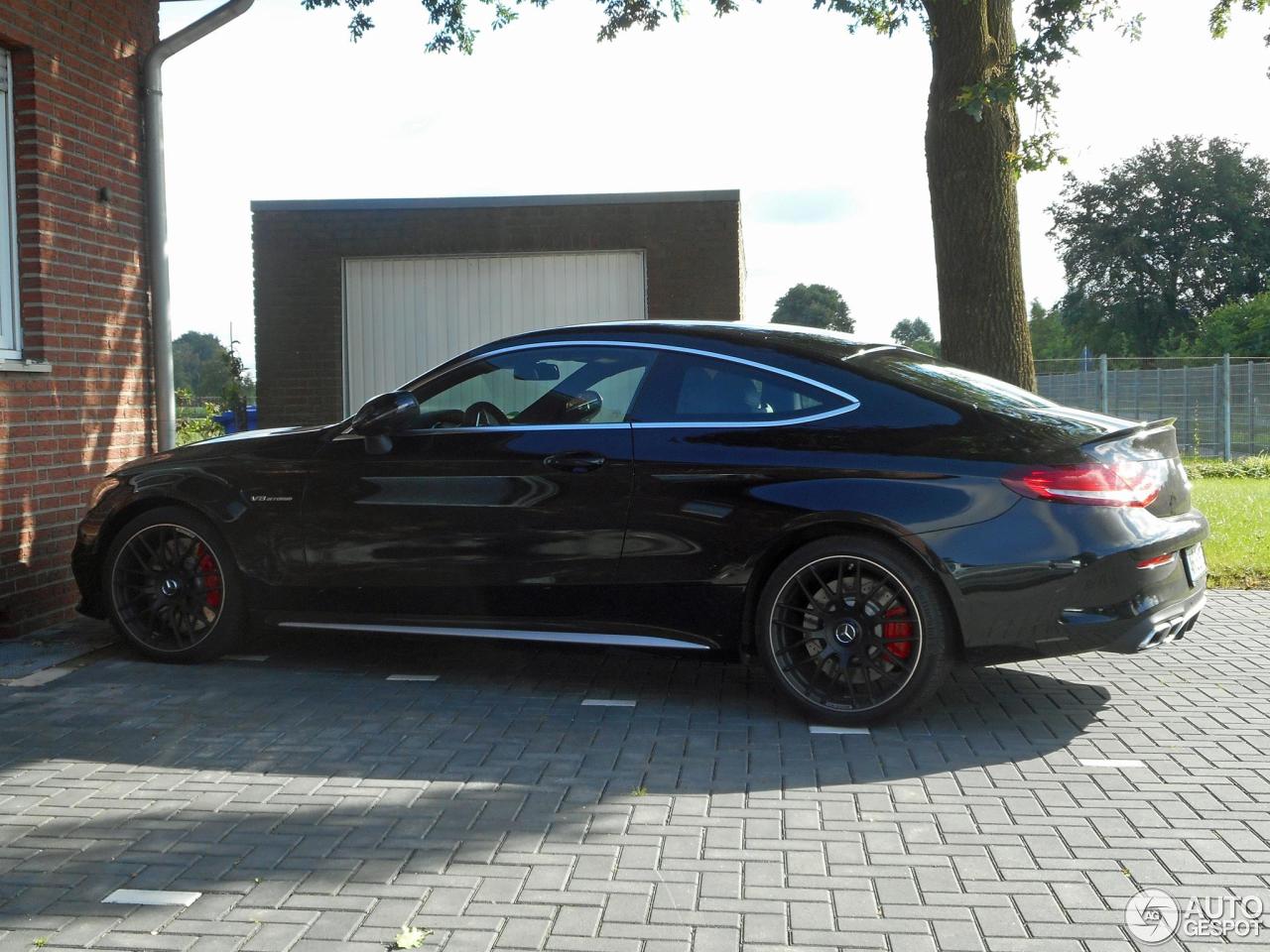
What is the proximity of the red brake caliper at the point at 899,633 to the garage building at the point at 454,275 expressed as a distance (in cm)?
1244

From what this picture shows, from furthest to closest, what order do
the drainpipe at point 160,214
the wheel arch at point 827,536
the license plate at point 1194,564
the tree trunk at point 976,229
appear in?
the tree trunk at point 976,229
the drainpipe at point 160,214
the license plate at point 1194,564
the wheel arch at point 827,536

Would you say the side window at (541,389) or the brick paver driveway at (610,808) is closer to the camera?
the brick paver driveway at (610,808)

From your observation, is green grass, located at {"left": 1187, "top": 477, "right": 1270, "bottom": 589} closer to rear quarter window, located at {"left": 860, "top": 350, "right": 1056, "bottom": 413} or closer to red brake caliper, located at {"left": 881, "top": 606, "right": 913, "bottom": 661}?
rear quarter window, located at {"left": 860, "top": 350, "right": 1056, "bottom": 413}

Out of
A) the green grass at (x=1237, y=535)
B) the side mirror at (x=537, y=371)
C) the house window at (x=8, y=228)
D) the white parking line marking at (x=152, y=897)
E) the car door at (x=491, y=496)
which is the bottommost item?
the white parking line marking at (x=152, y=897)

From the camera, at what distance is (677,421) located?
20.3ft

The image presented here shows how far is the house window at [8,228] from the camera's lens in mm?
→ 8070

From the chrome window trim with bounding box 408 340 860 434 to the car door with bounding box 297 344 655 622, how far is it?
0.02 m

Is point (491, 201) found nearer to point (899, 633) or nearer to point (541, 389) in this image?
point (541, 389)

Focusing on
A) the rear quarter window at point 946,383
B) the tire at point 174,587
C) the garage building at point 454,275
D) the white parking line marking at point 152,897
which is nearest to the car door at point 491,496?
the tire at point 174,587

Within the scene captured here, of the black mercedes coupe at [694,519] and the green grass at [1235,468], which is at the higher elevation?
the black mercedes coupe at [694,519]

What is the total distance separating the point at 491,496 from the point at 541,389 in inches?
22.7

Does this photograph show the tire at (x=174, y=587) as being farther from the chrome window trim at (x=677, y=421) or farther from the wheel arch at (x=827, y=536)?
the wheel arch at (x=827, y=536)

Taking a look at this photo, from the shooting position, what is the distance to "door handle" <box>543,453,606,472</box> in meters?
6.21

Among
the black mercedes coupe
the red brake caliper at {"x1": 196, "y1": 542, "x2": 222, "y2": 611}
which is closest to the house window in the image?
the black mercedes coupe
